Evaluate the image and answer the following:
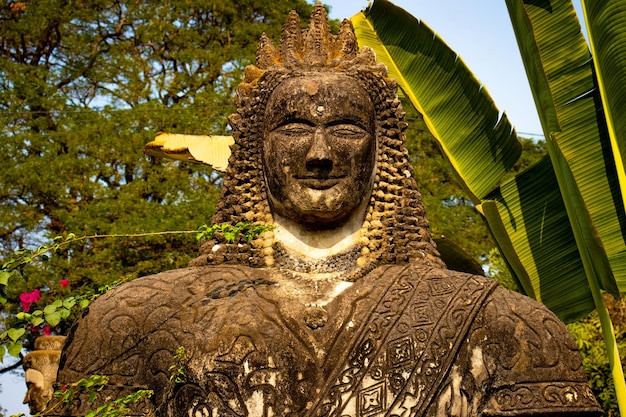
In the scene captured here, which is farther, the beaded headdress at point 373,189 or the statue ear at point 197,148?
the statue ear at point 197,148

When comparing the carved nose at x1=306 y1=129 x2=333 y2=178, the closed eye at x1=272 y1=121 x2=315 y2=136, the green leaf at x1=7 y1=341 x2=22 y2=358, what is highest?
the closed eye at x1=272 y1=121 x2=315 y2=136

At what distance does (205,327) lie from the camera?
552 centimetres

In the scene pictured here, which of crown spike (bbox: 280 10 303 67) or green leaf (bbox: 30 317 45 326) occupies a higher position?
crown spike (bbox: 280 10 303 67)

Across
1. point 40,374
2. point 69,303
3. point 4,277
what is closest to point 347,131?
point 69,303

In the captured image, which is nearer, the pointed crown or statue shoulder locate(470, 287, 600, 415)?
statue shoulder locate(470, 287, 600, 415)

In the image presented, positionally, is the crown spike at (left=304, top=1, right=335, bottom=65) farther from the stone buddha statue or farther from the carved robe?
the carved robe

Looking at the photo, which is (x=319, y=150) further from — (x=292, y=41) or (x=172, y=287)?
A: (x=172, y=287)

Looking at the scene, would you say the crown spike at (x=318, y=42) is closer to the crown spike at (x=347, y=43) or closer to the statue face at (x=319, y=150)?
the crown spike at (x=347, y=43)

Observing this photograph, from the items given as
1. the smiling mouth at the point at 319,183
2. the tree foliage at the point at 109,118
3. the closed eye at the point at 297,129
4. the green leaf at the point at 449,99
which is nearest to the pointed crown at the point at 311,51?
the closed eye at the point at 297,129

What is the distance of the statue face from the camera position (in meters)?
5.88

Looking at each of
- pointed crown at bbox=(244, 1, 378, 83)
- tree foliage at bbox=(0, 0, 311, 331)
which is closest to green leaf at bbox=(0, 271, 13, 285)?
pointed crown at bbox=(244, 1, 378, 83)

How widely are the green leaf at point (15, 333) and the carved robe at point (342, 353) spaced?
0.36 m

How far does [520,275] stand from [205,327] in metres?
4.89

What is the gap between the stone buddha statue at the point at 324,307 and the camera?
5.35 m
